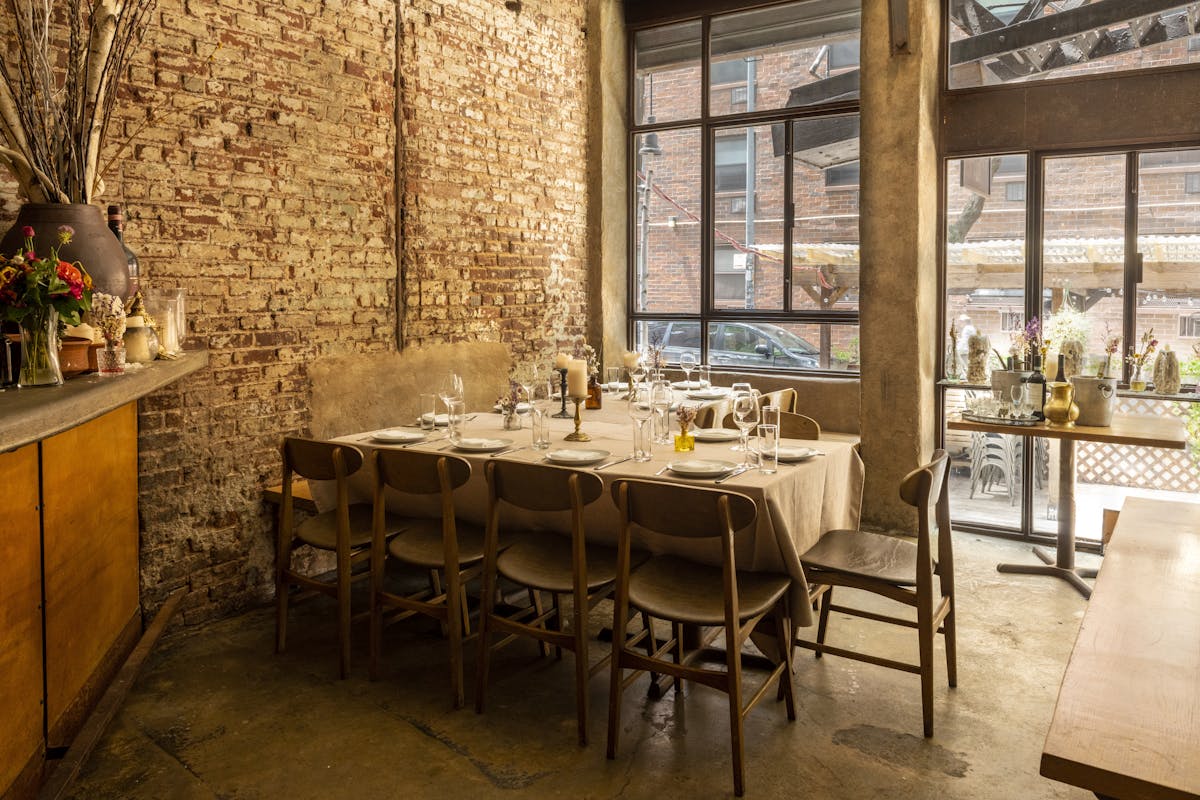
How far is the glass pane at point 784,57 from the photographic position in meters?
5.79

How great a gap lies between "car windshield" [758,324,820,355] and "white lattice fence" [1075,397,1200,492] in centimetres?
177

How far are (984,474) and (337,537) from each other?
3984 mm

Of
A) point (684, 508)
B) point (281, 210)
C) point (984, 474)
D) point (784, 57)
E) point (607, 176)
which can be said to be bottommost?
point (984, 474)

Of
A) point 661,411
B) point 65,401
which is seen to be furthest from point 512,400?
point 65,401

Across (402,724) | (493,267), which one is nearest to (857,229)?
(493,267)

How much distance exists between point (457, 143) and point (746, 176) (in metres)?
2.09

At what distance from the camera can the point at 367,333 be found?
4793mm

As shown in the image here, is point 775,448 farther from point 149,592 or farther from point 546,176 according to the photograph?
point 546,176

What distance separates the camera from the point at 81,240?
2879mm

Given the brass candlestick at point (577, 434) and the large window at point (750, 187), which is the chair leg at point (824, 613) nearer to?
the brass candlestick at point (577, 434)

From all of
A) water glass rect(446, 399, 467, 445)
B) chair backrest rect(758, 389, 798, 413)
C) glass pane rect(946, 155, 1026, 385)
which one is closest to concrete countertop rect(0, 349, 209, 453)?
water glass rect(446, 399, 467, 445)

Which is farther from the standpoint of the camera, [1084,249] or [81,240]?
[1084,249]

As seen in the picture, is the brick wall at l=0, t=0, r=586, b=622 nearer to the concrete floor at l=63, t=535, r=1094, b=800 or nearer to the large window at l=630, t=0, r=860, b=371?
the concrete floor at l=63, t=535, r=1094, b=800

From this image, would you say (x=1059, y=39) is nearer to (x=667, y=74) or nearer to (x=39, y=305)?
(x=667, y=74)
